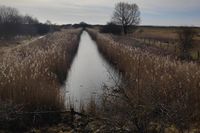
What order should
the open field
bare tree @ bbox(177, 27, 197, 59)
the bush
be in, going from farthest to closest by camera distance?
the bush
the open field
bare tree @ bbox(177, 27, 197, 59)

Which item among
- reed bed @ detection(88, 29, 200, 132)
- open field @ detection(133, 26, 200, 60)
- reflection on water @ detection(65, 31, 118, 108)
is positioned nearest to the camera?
reed bed @ detection(88, 29, 200, 132)

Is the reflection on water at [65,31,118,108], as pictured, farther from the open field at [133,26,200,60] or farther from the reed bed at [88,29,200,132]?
the open field at [133,26,200,60]

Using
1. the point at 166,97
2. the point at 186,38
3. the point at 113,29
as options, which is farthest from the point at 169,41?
the point at 166,97

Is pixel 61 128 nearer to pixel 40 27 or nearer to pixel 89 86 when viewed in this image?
pixel 89 86

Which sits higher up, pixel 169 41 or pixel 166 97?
pixel 169 41

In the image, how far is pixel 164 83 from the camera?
37.3 ft

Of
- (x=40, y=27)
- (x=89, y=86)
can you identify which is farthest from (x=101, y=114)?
(x=40, y=27)

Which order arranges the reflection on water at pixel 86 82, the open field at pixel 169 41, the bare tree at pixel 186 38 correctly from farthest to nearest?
the open field at pixel 169 41
the bare tree at pixel 186 38
the reflection on water at pixel 86 82

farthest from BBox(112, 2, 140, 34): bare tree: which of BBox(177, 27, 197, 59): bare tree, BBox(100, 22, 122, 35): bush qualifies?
BBox(177, 27, 197, 59): bare tree

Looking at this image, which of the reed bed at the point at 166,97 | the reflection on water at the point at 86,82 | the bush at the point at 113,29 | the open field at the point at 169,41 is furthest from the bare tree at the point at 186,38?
the bush at the point at 113,29

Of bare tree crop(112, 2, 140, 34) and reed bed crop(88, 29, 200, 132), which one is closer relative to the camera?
reed bed crop(88, 29, 200, 132)

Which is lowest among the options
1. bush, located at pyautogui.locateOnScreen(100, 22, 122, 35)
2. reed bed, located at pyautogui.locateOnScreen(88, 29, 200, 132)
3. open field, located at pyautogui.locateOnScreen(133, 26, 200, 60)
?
reed bed, located at pyautogui.locateOnScreen(88, 29, 200, 132)

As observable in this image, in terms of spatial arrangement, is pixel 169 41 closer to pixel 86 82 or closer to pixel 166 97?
pixel 86 82

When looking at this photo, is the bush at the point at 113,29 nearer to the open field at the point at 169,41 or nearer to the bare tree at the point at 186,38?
the open field at the point at 169,41
